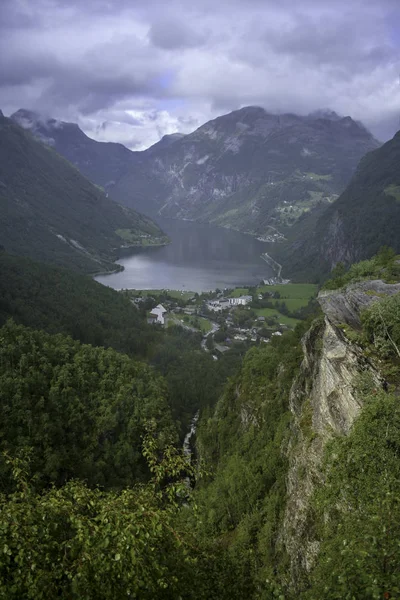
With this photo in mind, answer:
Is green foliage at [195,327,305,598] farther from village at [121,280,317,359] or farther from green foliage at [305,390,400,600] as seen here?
village at [121,280,317,359]

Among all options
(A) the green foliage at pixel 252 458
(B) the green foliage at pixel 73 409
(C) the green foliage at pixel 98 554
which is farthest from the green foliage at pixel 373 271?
(C) the green foliage at pixel 98 554

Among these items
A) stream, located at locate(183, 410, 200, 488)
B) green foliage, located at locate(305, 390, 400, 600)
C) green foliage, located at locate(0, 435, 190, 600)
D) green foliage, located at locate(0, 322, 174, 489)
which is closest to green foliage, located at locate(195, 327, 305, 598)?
green foliage, located at locate(305, 390, 400, 600)

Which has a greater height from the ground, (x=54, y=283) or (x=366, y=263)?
(x=366, y=263)

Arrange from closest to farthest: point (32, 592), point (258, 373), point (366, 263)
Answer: point (32, 592), point (366, 263), point (258, 373)

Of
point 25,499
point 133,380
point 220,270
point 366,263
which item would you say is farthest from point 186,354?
point 220,270

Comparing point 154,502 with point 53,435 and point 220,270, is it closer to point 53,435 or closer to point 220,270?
point 53,435

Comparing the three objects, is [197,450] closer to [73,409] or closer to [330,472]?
[73,409]
